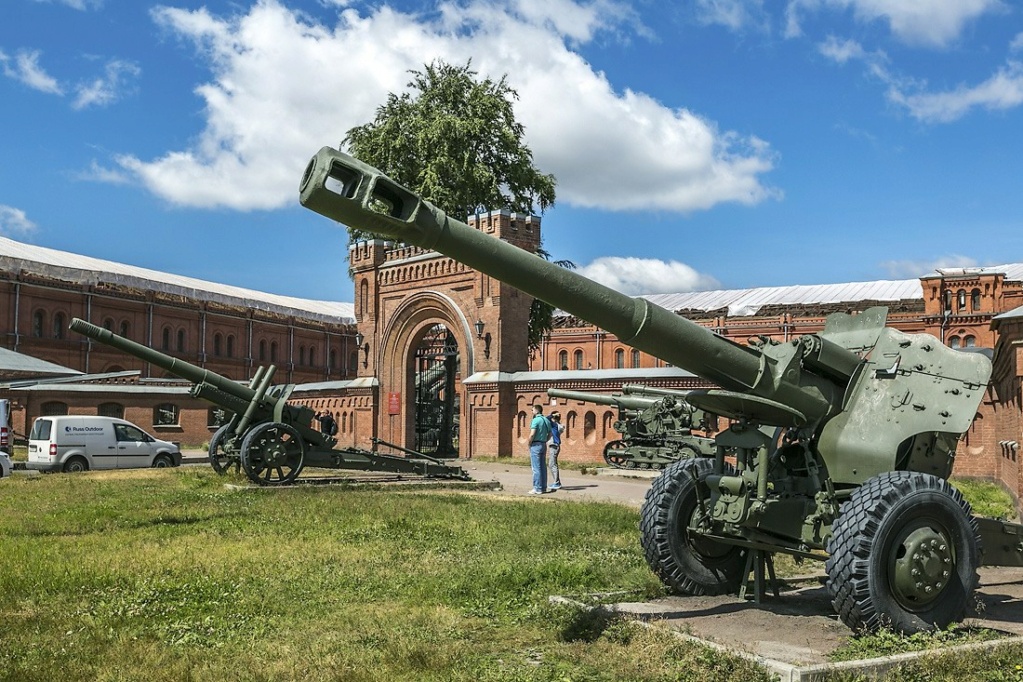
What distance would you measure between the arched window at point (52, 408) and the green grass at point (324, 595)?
19.1 metres

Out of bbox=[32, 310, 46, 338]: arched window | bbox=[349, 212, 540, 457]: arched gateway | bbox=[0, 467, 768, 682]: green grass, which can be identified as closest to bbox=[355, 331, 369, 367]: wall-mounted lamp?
bbox=[349, 212, 540, 457]: arched gateway

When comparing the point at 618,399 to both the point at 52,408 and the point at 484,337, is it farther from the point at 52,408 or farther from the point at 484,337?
the point at 52,408

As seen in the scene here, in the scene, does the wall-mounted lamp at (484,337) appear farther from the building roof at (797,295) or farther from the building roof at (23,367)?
the building roof at (797,295)

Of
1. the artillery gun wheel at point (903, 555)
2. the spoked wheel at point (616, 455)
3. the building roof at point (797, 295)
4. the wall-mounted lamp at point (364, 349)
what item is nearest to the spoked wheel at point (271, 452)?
the spoked wheel at point (616, 455)

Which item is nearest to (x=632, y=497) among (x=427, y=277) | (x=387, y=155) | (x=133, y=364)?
(x=427, y=277)

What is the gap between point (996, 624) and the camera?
6309mm

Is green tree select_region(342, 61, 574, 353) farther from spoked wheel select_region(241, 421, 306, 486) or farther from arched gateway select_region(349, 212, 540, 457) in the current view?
spoked wheel select_region(241, 421, 306, 486)

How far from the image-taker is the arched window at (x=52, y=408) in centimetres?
A: 3025

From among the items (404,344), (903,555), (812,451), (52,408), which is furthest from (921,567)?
(52,408)

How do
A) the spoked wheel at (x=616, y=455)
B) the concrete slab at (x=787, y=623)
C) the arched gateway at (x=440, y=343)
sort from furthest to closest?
the arched gateway at (x=440, y=343), the spoked wheel at (x=616, y=455), the concrete slab at (x=787, y=623)

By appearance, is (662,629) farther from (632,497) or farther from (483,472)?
(483,472)

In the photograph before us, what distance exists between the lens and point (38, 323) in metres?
40.8

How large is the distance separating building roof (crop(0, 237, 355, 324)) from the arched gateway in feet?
56.6

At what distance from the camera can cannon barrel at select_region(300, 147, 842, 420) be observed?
489 cm
